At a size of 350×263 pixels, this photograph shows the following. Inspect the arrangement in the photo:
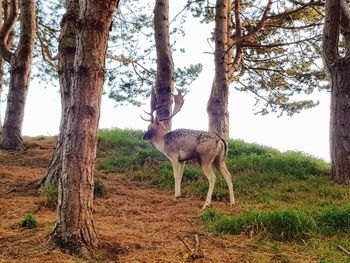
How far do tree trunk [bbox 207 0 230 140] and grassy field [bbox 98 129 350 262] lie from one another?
720 millimetres

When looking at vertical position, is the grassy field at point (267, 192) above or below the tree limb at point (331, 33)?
below

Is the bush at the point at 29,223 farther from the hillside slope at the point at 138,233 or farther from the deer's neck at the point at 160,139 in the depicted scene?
the deer's neck at the point at 160,139

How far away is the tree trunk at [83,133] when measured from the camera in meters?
3.95

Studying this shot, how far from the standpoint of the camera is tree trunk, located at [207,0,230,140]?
12.3m

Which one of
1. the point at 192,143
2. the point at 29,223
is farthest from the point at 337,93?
the point at 29,223

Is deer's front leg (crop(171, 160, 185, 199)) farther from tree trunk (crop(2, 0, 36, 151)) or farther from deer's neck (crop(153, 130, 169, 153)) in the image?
tree trunk (crop(2, 0, 36, 151))

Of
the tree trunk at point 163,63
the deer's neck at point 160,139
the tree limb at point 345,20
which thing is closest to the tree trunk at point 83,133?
the deer's neck at point 160,139

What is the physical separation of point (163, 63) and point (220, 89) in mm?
2129

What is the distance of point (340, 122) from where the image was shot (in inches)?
346

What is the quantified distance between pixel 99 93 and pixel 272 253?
245 centimetres

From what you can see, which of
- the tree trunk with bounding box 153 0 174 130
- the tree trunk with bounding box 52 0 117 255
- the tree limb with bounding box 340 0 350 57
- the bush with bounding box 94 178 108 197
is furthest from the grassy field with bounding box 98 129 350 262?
the tree limb with bounding box 340 0 350 57

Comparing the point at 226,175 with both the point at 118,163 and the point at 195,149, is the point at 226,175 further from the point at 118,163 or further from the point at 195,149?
the point at 118,163

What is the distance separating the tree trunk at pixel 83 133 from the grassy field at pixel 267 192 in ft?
5.96

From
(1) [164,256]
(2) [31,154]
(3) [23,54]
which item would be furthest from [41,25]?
(1) [164,256]
